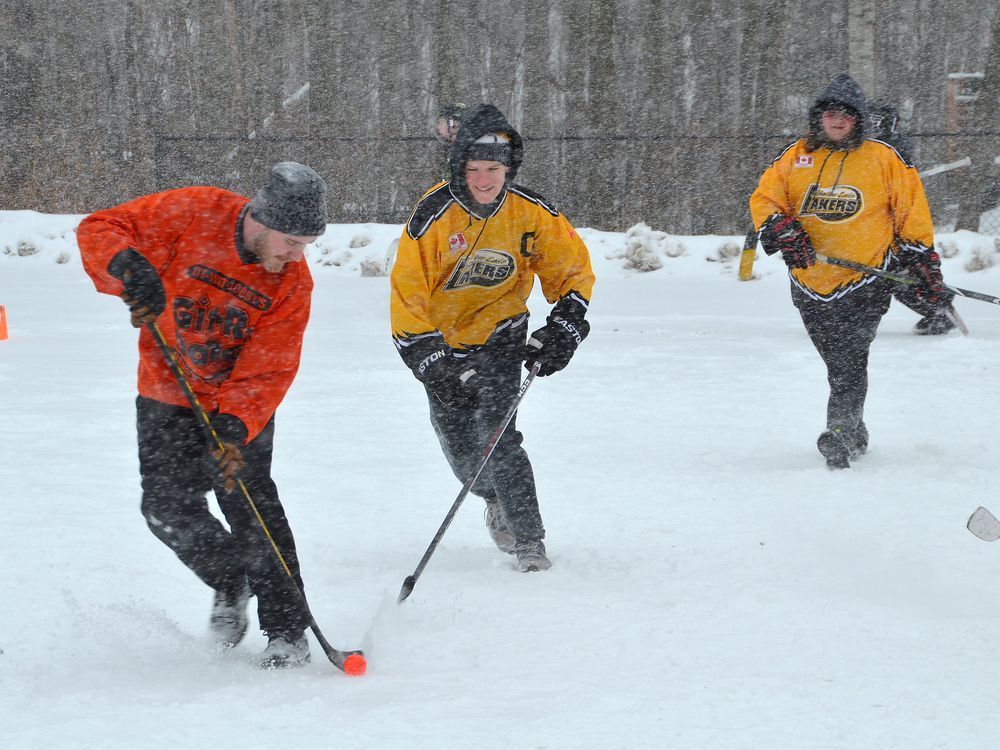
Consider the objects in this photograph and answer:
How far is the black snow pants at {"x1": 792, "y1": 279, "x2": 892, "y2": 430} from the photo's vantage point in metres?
5.76

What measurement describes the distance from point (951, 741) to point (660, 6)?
16.7m

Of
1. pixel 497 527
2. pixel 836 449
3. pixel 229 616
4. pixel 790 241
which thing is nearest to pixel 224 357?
pixel 229 616

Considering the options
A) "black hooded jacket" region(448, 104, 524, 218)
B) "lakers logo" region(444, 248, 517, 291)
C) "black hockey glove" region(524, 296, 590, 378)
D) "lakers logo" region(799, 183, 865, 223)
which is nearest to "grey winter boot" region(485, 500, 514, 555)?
"black hockey glove" region(524, 296, 590, 378)

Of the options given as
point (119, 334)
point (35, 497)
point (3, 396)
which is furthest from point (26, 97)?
point (35, 497)

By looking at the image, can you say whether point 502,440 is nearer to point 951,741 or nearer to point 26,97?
point 951,741

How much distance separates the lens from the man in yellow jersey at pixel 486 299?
3971 mm

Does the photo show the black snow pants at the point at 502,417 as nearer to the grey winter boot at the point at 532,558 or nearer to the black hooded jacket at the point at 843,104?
the grey winter boot at the point at 532,558

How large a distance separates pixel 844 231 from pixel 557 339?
227 cm

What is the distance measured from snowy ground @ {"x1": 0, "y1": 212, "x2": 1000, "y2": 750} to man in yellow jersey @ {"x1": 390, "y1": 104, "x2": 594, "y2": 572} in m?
0.45

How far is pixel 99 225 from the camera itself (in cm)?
311

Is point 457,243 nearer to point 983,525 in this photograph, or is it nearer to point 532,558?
point 532,558

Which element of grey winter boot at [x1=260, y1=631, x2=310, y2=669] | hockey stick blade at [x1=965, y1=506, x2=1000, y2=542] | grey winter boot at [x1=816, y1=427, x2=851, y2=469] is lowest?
grey winter boot at [x1=816, y1=427, x2=851, y2=469]

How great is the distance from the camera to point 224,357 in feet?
10.8

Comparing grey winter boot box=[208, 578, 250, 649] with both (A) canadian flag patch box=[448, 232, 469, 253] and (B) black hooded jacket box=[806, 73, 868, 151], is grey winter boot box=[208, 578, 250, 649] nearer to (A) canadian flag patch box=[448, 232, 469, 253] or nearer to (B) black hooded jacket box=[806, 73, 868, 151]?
(A) canadian flag patch box=[448, 232, 469, 253]
